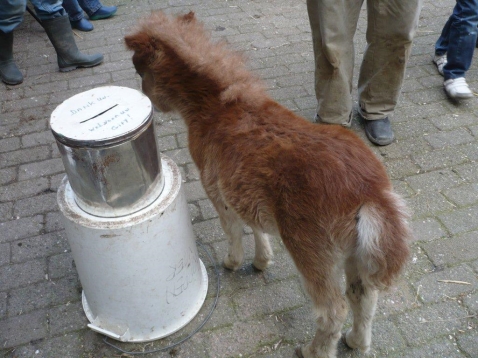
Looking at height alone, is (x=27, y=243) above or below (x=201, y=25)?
below

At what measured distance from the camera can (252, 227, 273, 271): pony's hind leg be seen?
282cm

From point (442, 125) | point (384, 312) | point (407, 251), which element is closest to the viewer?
point (407, 251)

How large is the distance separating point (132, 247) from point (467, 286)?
2174mm

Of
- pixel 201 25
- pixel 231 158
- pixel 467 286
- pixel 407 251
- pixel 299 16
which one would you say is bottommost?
pixel 467 286

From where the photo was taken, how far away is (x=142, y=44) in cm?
264

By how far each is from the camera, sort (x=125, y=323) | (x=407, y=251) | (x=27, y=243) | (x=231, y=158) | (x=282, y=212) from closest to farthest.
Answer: (x=407, y=251) < (x=282, y=212) < (x=231, y=158) < (x=125, y=323) < (x=27, y=243)

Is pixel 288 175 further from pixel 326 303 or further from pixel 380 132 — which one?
pixel 380 132

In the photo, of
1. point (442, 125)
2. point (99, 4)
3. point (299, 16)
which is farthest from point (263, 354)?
point (99, 4)

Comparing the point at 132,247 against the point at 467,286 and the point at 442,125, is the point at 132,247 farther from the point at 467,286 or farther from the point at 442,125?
the point at 442,125

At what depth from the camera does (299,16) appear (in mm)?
6250

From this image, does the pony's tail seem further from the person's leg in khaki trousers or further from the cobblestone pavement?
the person's leg in khaki trousers

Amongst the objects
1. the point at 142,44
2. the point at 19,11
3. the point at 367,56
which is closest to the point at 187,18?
the point at 142,44

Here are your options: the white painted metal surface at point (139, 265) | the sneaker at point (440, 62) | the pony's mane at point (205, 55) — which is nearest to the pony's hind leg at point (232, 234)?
the white painted metal surface at point (139, 265)

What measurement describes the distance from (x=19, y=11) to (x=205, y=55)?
10.9 ft
